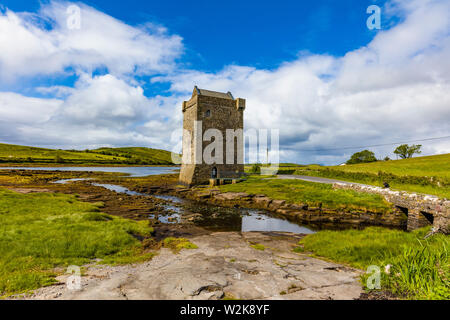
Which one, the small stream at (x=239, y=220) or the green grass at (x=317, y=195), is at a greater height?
the green grass at (x=317, y=195)

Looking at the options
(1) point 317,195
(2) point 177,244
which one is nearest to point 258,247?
(2) point 177,244

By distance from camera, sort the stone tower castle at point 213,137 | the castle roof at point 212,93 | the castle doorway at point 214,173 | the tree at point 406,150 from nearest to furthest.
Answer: the stone tower castle at point 213,137 → the castle roof at point 212,93 → the castle doorway at point 214,173 → the tree at point 406,150

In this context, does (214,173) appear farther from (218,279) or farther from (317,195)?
(218,279)

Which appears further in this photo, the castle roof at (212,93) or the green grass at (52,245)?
the castle roof at (212,93)

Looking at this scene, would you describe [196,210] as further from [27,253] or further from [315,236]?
[27,253]

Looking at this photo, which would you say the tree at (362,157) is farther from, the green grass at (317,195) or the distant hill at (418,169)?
the green grass at (317,195)

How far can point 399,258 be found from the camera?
251 inches

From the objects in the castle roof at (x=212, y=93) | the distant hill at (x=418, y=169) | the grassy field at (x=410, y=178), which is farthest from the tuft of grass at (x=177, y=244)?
the castle roof at (x=212, y=93)

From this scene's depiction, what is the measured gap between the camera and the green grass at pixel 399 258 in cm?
488

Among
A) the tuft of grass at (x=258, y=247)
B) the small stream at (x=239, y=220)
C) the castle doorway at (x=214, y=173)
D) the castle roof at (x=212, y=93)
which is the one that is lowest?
the small stream at (x=239, y=220)

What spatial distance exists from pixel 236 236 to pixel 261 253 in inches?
130

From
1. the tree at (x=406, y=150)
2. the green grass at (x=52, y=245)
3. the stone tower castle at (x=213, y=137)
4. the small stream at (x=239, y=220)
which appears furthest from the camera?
the tree at (x=406, y=150)

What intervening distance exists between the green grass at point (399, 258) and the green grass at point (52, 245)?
7.59 m
